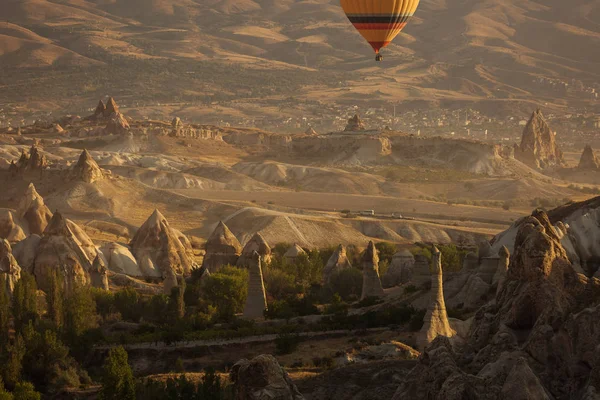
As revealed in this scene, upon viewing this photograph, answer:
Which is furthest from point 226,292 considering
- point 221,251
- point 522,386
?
point 522,386

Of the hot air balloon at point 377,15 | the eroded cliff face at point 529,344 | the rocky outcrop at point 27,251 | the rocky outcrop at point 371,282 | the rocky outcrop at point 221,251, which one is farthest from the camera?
the hot air balloon at point 377,15

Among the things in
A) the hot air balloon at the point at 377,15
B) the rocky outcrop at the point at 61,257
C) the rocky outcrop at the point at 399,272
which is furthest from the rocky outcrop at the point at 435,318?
the hot air balloon at the point at 377,15

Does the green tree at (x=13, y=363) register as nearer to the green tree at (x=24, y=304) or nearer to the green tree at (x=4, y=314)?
the green tree at (x=4, y=314)

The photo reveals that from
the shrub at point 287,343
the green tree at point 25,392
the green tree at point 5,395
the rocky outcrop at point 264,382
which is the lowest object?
the shrub at point 287,343

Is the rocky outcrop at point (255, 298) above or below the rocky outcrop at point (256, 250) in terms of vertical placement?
above

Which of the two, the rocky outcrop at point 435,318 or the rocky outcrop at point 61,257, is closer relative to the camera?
the rocky outcrop at point 435,318

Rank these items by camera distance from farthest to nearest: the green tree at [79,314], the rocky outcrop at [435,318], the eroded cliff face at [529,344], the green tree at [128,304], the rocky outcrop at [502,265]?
the green tree at [128,304] < the green tree at [79,314] < the rocky outcrop at [502,265] < the rocky outcrop at [435,318] < the eroded cliff face at [529,344]

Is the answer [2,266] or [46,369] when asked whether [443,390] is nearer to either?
[46,369]

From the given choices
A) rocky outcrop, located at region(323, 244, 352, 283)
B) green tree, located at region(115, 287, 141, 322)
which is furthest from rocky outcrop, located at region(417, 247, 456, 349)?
rocky outcrop, located at region(323, 244, 352, 283)

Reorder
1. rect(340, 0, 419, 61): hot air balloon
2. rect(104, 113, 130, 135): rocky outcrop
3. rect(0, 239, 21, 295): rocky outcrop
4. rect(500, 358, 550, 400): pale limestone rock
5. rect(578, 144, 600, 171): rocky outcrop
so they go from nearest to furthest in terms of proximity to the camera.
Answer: rect(500, 358, 550, 400): pale limestone rock, rect(0, 239, 21, 295): rocky outcrop, rect(340, 0, 419, 61): hot air balloon, rect(578, 144, 600, 171): rocky outcrop, rect(104, 113, 130, 135): rocky outcrop

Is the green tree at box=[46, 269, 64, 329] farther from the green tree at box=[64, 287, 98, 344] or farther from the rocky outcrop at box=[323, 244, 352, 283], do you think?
the rocky outcrop at box=[323, 244, 352, 283]
